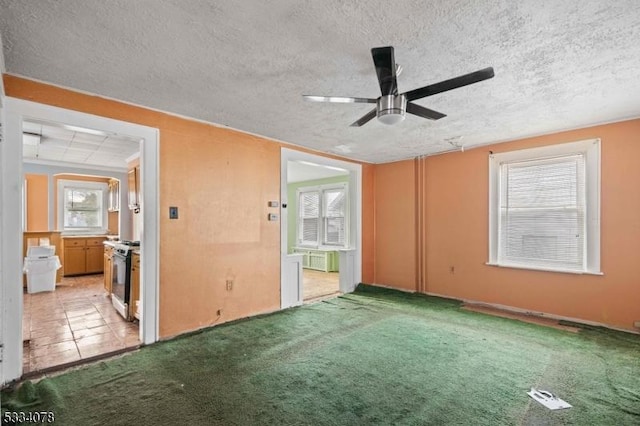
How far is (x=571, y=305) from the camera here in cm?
390

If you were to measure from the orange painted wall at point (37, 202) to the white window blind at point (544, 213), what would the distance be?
361 inches

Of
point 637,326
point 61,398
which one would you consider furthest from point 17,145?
point 637,326

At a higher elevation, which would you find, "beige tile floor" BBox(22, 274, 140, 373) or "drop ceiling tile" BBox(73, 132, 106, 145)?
"drop ceiling tile" BBox(73, 132, 106, 145)

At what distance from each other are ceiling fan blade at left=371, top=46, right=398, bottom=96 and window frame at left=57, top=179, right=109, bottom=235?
832 centimetres

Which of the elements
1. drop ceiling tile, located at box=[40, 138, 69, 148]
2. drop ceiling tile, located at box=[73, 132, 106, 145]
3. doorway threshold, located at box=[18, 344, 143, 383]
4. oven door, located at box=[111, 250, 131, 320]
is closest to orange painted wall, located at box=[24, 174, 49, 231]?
drop ceiling tile, located at box=[40, 138, 69, 148]

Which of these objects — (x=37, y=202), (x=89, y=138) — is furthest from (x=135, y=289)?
(x=37, y=202)

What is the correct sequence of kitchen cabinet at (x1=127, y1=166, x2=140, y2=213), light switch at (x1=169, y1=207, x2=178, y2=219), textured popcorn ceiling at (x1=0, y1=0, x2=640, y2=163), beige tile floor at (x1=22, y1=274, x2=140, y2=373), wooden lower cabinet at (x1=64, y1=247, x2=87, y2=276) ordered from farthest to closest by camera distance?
wooden lower cabinet at (x1=64, y1=247, x2=87, y2=276)
kitchen cabinet at (x1=127, y1=166, x2=140, y2=213)
light switch at (x1=169, y1=207, x2=178, y2=219)
beige tile floor at (x1=22, y1=274, x2=140, y2=373)
textured popcorn ceiling at (x1=0, y1=0, x2=640, y2=163)

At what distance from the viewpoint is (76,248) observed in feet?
23.3

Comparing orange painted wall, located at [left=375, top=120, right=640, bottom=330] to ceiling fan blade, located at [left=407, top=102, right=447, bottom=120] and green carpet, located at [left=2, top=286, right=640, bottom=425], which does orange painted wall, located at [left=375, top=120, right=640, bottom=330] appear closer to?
green carpet, located at [left=2, top=286, right=640, bottom=425]

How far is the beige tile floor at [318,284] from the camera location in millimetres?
5523

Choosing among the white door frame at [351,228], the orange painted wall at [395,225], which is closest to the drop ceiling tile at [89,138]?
the white door frame at [351,228]

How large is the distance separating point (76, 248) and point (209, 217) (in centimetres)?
556

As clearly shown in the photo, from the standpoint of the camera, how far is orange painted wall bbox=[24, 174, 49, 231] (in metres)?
6.70

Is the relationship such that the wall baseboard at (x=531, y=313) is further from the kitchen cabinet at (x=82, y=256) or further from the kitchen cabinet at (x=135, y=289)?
the kitchen cabinet at (x=82, y=256)
